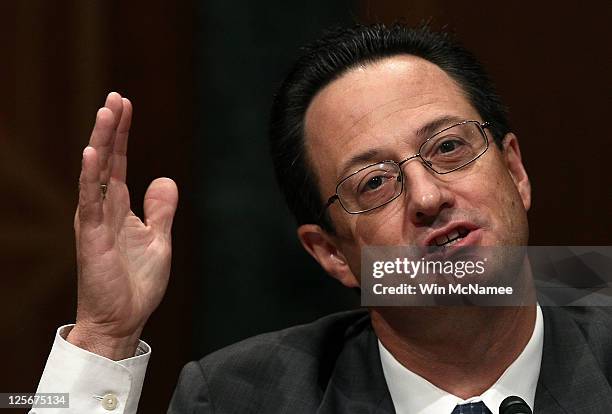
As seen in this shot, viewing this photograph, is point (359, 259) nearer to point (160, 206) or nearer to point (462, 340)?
point (462, 340)

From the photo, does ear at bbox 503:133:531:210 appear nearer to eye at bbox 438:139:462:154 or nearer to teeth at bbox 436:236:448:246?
eye at bbox 438:139:462:154

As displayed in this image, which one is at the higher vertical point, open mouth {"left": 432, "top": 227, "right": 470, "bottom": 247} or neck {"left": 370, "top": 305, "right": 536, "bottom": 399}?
open mouth {"left": 432, "top": 227, "right": 470, "bottom": 247}

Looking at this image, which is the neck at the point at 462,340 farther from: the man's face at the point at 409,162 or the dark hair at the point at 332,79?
the dark hair at the point at 332,79

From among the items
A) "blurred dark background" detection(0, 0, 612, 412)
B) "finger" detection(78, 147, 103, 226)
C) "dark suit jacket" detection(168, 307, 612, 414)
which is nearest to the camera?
"finger" detection(78, 147, 103, 226)

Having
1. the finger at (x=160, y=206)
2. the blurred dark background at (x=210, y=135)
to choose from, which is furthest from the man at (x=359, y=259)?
the blurred dark background at (x=210, y=135)

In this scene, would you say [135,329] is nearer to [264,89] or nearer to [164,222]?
[164,222]

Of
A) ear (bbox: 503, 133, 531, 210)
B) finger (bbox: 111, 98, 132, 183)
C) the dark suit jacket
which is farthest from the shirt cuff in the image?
ear (bbox: 503, 133, 531, 210)

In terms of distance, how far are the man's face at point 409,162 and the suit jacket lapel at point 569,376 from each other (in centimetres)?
23

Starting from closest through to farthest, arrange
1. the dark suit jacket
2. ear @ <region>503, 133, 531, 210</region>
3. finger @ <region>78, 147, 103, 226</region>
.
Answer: finger @ <region>78, 147, 103, 226</region>
the dark suit jacket
ear @ <region>503, 133, 531, 210</region>

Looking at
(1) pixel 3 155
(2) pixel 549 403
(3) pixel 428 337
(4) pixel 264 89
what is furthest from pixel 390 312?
(1) pixel 3 155

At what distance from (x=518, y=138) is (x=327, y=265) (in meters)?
0.54

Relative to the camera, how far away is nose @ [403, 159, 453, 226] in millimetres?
1589

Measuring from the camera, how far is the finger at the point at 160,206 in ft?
5.76

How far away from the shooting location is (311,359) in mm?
1830
